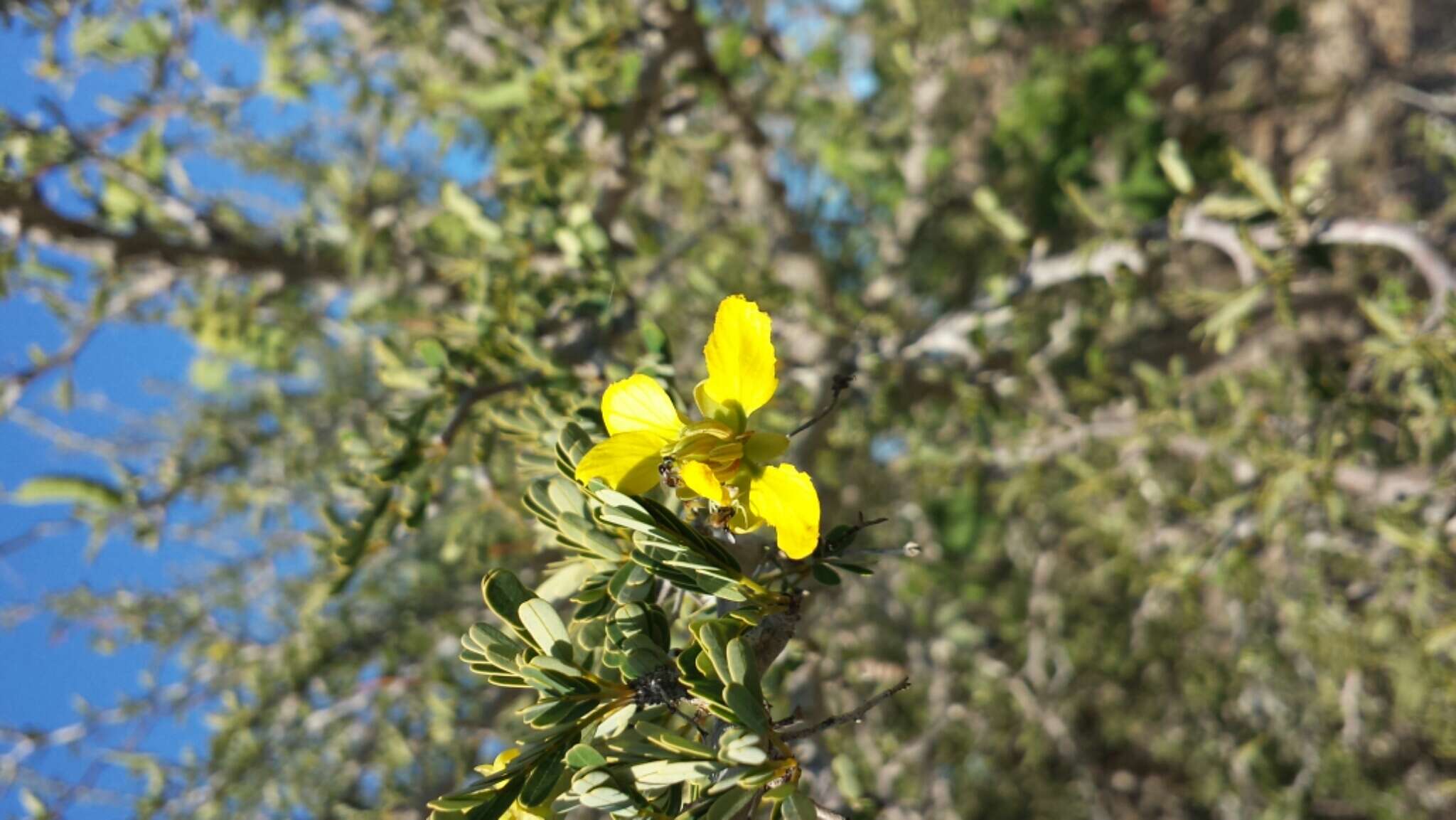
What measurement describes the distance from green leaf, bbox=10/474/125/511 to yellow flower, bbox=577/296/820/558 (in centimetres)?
137

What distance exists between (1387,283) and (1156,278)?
817 mm

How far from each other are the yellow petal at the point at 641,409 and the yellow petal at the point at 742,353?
0.04 metres

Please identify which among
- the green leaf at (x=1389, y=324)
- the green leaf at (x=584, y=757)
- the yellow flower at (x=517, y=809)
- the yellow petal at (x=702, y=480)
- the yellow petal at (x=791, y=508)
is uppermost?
the yellow petal at (x=702, y=480)

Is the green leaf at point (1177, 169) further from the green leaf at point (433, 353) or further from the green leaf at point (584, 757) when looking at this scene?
the green leaf at point (584, 757)

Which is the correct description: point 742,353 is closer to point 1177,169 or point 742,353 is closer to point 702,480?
point 702,480

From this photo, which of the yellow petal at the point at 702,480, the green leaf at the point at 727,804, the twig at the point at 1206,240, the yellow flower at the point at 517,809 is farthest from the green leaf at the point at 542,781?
the twig at the point at 1206,240

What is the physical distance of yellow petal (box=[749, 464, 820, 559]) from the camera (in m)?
0.61

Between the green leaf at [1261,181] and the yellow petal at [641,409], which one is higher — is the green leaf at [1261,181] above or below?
below

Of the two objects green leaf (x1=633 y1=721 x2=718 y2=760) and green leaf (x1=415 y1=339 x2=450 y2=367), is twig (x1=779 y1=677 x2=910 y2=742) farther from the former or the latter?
green leaf (x1=415 y1=339 x2=450 y2=367)

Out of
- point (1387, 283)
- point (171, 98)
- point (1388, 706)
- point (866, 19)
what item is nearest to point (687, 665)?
point (1387, 283)

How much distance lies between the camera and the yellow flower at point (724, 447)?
2.04ft

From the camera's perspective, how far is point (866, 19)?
364 centimetres

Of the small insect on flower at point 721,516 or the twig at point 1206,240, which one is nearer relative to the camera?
the small insect on flower at point 721,516

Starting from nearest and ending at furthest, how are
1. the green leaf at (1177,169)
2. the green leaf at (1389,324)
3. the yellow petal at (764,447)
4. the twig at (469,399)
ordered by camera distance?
the yellow petal at (764,447)
the twig at (469,399)
the green leaf at (1389,324)
the green leaf at (1177,169)
